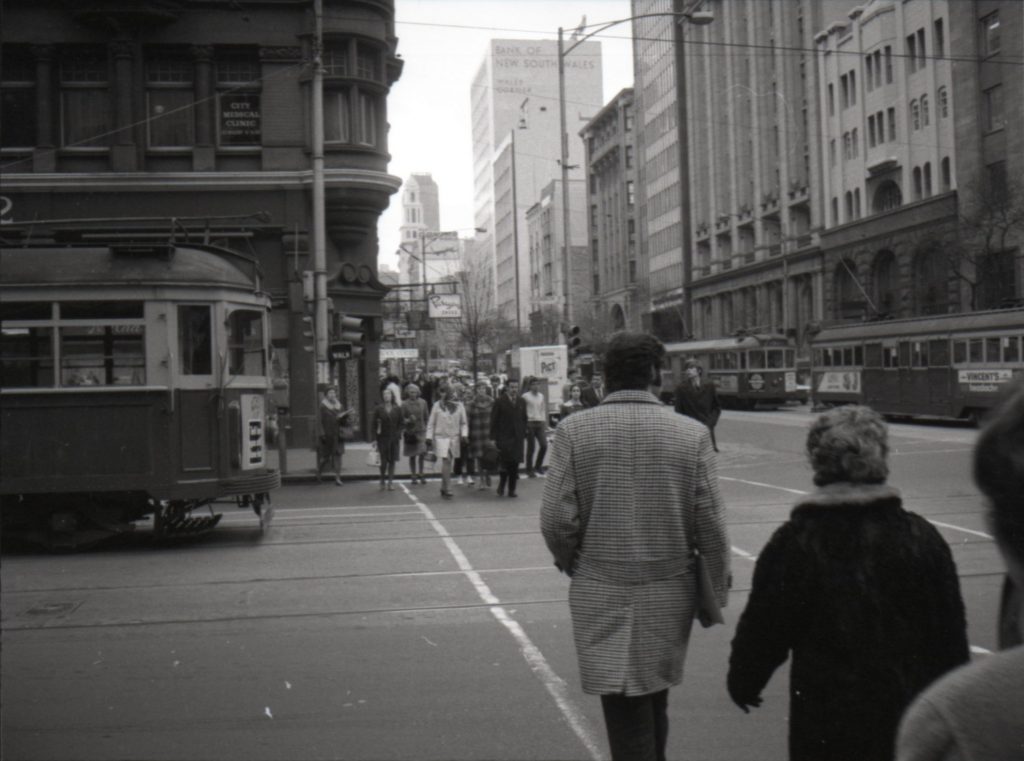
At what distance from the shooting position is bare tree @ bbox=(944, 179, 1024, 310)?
1746 inches

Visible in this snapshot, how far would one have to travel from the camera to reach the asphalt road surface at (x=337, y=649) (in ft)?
20.8

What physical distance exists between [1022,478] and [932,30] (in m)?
56.6

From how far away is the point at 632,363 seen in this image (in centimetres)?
478

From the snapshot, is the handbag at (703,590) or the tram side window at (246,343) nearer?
the handbag at (703,590)

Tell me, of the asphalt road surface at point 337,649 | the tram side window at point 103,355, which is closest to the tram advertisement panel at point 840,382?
the asphalt road surface at point 337,649

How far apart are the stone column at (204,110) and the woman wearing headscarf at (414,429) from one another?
991 centimetres

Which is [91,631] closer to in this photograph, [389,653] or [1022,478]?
[389,653]

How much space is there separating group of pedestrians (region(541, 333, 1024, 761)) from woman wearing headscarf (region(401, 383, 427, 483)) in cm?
1732

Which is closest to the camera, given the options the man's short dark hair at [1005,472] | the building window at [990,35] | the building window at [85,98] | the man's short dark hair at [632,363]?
the man's short dark hair at [1005,472]

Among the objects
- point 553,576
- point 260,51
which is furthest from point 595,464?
point 260,51

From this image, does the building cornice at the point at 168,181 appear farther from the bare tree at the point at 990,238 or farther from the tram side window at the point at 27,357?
the bare tree at the point at 990,238

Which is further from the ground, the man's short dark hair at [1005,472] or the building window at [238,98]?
the building window at [238,98]

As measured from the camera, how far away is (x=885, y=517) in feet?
12.6

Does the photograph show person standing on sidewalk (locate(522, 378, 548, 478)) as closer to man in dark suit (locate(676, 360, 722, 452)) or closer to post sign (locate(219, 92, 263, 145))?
man in dark suit (locate(676, 360, 722, 452))
